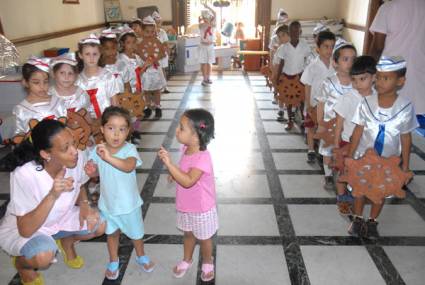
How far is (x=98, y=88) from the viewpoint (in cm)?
277

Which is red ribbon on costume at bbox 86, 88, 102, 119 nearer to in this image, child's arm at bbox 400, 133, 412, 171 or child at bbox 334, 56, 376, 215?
child at bbox 334, 56, 376, 215

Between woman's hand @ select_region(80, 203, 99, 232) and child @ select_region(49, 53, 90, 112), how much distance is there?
83 cm

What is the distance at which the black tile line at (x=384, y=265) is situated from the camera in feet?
6.04

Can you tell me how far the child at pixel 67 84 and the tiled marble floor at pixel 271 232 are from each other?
0.79m

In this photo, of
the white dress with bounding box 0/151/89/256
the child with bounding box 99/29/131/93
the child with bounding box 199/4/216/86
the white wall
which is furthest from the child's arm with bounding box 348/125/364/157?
the child with bounding box 199/4/216/86

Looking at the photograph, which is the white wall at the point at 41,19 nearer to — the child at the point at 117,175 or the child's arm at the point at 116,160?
the child at the point at 117,175

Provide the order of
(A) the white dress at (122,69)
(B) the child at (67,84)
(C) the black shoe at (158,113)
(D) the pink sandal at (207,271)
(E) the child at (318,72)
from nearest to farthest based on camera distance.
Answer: (D) the pink sandal at (207,271), (B) the child at (67,84), (E) the child at (318,72), (A) the white dress at (122,69), (C) the black shoe at (158,113)

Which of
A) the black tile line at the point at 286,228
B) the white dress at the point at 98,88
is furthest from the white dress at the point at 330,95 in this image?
the white dress at the point at 98,88

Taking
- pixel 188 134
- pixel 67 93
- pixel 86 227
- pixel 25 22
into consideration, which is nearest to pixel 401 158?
pixel 188 134

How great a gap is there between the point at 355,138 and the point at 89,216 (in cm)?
151

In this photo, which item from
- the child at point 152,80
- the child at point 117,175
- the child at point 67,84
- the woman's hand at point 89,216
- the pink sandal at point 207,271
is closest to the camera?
the child at point 117,175

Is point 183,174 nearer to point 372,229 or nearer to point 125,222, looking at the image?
point 125,222

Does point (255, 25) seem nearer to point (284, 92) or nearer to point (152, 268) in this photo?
point (284, 92)

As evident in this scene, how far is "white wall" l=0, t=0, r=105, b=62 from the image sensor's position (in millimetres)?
4207
